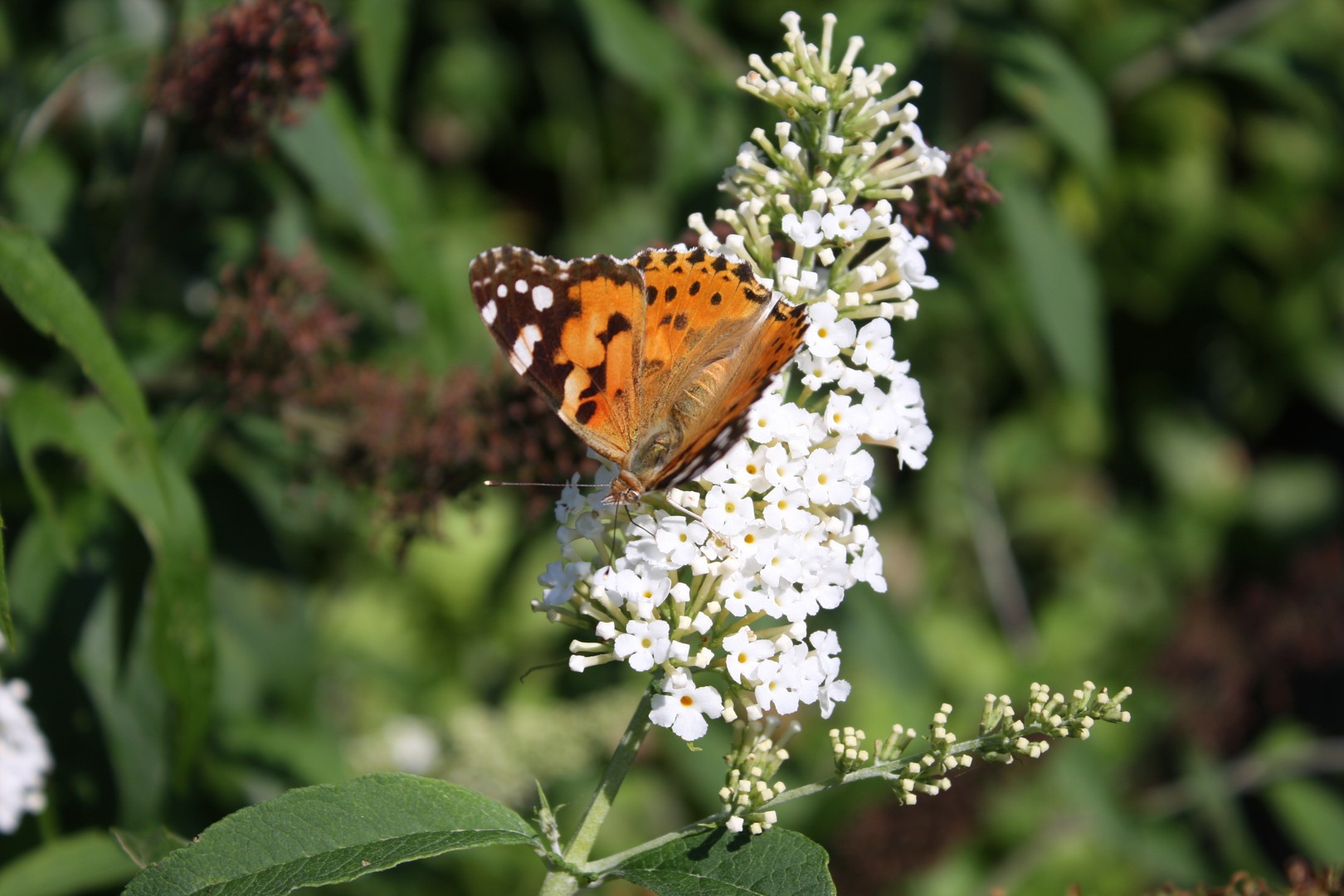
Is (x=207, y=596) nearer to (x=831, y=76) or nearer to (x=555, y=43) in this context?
(x=831, y=76)

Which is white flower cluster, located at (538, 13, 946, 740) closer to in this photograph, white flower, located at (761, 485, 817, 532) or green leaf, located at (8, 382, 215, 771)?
white flower, located at (761, 485, 817, 532)

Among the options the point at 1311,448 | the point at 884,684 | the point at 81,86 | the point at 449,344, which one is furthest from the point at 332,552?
the point at 1311,448

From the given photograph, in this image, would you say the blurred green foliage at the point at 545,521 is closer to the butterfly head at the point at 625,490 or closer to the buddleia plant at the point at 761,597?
the buddleia plant at the point at 761,597

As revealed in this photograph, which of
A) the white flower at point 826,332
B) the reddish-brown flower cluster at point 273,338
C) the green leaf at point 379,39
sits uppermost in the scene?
the green leaf at point 379,39

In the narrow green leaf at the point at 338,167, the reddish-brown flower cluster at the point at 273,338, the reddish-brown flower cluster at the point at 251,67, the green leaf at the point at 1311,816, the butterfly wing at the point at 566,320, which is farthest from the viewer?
the green leaf at the point at 1311,816

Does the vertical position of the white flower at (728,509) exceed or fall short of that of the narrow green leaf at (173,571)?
A: it falls short

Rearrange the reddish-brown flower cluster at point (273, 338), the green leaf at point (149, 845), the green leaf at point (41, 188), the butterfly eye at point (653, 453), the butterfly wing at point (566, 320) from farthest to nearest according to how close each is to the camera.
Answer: the green leaf at point (41, 188) → the reddish-brown flower cluster at point (273, 338) → the butterfly eye at point (653, 453) → the butterfly wing at point (566, 320) → the green leaf at point (149, 845)

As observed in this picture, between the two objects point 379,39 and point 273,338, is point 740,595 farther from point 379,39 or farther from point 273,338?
Result: point 379,39

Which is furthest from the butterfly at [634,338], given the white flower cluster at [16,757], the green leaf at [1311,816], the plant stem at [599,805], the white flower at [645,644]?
the green leaf at [1311,816]
